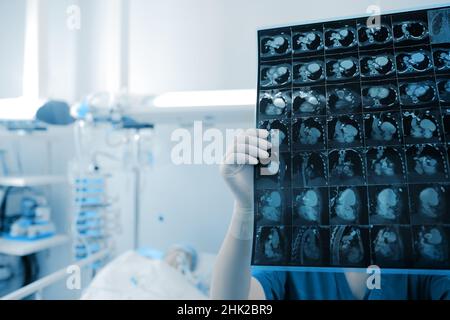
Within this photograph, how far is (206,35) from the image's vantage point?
36.0 inches

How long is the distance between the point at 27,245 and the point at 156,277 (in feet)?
2.09

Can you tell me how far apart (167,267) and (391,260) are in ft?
2.47

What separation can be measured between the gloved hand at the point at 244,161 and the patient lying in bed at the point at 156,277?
460 mm

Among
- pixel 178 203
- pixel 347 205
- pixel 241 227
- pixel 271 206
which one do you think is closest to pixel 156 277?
pixel 178 203

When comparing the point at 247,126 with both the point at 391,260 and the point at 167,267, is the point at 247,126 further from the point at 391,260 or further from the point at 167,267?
the point at 167,267

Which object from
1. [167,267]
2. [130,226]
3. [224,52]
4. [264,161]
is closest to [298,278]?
[264,161]

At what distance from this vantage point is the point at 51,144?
4.35 ft

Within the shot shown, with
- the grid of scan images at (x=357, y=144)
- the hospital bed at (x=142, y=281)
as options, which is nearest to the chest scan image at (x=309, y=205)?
the grid of scan images at (x=357, y=144)

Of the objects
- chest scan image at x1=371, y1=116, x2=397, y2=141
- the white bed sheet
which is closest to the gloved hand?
chest scan image at x1=371, y1=116, x2=397, y2=141

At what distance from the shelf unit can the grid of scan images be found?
1052 mm

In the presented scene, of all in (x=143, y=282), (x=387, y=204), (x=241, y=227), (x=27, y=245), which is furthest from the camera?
(x=27, y=245)

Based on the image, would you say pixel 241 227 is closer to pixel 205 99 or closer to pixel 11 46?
pixel 205 99
